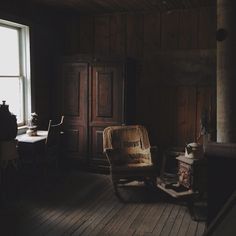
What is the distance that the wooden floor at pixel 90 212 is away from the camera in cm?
339

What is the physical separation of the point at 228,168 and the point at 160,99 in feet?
8.80

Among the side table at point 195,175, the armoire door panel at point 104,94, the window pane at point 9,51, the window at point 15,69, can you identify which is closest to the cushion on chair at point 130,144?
the armoire door panel at point 104,94

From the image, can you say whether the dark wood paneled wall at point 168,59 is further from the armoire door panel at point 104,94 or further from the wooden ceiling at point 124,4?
the armoire door panel at point 104,94

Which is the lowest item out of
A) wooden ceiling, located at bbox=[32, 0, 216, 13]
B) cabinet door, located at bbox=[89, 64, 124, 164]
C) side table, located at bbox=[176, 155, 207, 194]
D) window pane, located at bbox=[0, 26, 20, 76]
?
side table, located at bbox=[176, 155, 207, 194]

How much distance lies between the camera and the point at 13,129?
4059 millimetres

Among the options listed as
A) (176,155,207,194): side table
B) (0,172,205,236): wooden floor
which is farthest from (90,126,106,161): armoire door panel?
(176,155,207,194): side table

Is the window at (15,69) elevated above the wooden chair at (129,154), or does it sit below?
above

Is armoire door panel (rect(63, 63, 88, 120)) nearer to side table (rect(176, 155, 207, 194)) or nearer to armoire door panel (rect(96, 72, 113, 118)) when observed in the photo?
armoire door panel (rect(96, 72, 113, 118))

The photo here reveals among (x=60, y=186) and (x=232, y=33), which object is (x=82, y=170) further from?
(x=232, y=33)

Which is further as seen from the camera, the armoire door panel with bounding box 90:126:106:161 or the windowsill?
the armoire door panel with bounding box 90:126:106:161

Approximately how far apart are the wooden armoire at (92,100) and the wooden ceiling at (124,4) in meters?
0.76

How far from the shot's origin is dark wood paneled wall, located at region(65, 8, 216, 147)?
5207 mm

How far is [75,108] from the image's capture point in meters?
5.41

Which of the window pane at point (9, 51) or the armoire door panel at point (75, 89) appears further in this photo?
the armoire door panel at point (75, 89)
